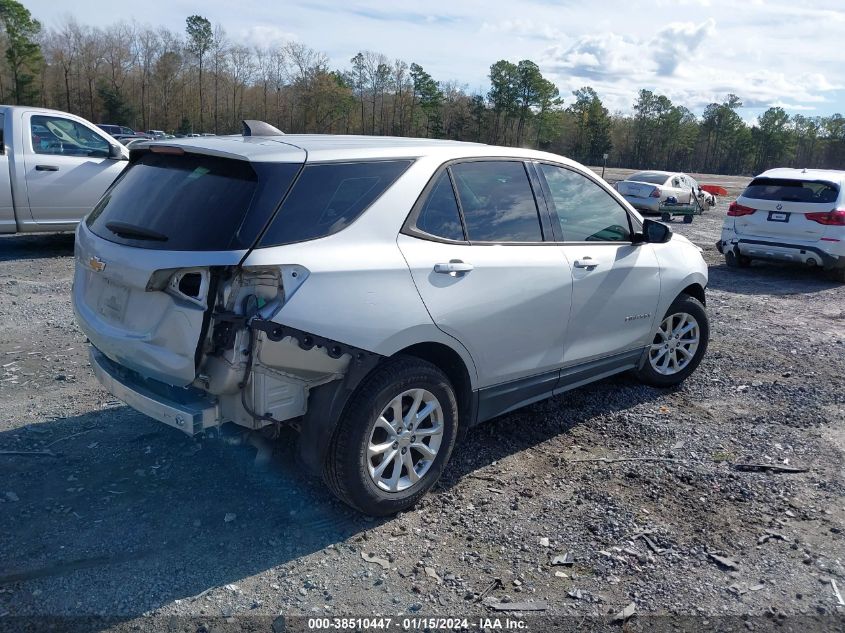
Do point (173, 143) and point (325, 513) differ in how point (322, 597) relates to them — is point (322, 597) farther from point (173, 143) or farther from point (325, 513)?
point (173, 143)

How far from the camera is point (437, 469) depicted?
3773mm

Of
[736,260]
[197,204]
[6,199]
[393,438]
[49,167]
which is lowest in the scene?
[736,260]

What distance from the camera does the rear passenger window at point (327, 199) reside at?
3104 millimetres

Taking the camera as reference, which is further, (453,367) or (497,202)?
(497,202)

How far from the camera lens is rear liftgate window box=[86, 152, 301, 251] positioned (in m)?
3.04

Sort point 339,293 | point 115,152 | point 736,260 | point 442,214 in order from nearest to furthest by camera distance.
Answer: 1. point 339,293
2. point 442,214
3. point 115,152
4. point 736,260

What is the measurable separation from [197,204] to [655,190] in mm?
22366

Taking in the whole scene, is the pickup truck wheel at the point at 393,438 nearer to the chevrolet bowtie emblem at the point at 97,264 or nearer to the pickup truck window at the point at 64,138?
the chevrolet bowtie emblem at the point at 97,264

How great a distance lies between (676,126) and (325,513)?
106138 mm

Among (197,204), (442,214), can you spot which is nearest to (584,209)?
(442,214)

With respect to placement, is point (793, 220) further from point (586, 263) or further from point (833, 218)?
point (586, 263)

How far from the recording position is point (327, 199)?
3281 millimetres

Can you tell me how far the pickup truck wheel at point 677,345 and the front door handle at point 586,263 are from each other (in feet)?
3.98

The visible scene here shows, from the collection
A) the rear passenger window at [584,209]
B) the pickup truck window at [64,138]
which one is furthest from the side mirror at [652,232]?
the pickup truck window at [64,138]
